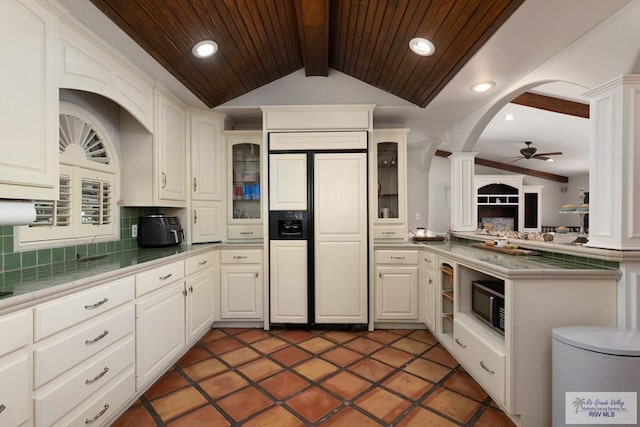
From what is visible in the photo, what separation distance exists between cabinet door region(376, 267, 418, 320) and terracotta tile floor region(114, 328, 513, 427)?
30 centimetres

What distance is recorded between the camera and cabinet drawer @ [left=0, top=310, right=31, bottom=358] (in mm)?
1079

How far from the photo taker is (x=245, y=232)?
3.36 m

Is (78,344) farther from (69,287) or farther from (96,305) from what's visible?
(69,287)

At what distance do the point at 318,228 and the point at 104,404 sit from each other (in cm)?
197

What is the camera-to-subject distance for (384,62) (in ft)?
8.27

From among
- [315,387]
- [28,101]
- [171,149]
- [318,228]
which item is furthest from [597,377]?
[171,149]

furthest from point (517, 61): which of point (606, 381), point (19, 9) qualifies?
point (19, 9)

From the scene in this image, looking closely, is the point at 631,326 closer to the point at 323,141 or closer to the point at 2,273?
the point at 323,141

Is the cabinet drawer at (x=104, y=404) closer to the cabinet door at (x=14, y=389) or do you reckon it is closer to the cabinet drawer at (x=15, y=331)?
the cabinet door at (x=14, y=389)

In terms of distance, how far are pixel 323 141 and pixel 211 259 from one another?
5.15 feet

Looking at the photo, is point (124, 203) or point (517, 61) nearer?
point (517, 61)

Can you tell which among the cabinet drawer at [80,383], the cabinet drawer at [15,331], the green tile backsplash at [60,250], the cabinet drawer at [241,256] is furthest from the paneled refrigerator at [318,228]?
the cabinet drawer at [15,331]

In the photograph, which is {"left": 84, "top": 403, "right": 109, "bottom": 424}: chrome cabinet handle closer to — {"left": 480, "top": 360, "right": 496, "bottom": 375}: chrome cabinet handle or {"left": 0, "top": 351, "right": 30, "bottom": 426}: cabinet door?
{"left": 0, "top": 351, "right": 30, "bottom": 426}: cabinet door

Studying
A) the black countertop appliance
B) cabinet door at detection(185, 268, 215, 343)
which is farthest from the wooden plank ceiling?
cabinet door at detection(185, 268, 215, 343)
